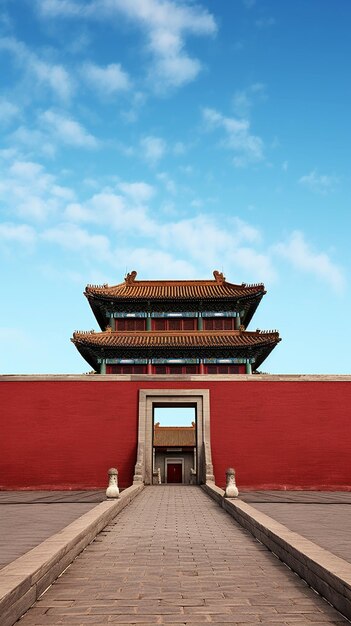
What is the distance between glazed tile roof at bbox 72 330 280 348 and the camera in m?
21.4

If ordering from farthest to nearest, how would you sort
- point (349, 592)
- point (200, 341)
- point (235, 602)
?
point (200, 341)
point (235, 602)
point (349, 592)

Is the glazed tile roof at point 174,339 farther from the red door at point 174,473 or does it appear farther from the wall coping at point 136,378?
the red door at point 174,473

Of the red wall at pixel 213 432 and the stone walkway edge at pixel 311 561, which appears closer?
the stone walkway edge at pixel 311 561

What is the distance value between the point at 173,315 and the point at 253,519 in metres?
17.9

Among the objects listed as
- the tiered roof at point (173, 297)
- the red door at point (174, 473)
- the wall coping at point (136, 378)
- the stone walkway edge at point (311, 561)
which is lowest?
the red door at point (174, 473)

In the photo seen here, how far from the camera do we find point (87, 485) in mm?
15055

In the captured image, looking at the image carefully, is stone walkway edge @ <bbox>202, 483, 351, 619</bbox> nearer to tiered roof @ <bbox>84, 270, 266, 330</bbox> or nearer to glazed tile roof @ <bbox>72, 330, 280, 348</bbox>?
glazed tile roof @ <bbox>72, 330, 280, 348</bbox>

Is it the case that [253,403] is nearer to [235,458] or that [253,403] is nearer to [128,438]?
[235,458]

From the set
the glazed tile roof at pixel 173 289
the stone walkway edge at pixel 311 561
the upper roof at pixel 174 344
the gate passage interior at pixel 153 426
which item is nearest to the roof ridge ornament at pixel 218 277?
the glazed tile roof at pixel 173 289

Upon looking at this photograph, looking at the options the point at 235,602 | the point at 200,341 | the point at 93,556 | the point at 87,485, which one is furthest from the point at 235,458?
the point at 235,602

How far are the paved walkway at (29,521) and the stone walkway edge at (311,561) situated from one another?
8.42 feet

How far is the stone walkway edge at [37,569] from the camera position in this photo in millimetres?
3057

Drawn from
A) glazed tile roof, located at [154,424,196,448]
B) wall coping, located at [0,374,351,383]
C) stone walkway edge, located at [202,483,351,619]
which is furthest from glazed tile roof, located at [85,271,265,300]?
stone walkway edge, located at [202,483,351,619]

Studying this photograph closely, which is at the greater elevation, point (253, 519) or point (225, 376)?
point (225, 376)
